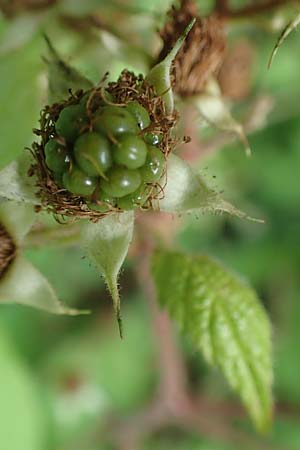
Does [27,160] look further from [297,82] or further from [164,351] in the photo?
[297,82]

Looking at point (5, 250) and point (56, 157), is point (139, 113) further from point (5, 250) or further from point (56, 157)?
point (5, 250)

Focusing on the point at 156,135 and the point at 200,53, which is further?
the point at 200,53

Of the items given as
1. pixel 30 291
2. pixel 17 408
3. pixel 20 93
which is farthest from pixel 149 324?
pixel 30 291

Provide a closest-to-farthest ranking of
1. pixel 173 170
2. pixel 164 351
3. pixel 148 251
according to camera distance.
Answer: pixel 173 170
pixel 148 251
pixel 164 351

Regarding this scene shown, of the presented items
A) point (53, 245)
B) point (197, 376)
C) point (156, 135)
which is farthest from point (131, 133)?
point (197, 376)

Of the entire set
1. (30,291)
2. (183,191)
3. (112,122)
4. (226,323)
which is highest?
(112,122)
